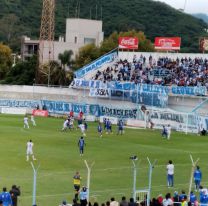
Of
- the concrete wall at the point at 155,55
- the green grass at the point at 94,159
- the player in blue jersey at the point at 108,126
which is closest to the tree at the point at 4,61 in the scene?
the concrete wall at the point at 155,55

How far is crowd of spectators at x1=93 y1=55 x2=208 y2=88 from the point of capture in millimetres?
74125

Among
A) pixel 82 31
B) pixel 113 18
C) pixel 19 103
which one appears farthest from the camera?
pixel 113 18

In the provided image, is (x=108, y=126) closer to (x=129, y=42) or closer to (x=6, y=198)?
(x=129, y=42)

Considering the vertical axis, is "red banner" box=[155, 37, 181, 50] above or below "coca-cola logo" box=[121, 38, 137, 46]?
below

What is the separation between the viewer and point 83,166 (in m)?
38.6

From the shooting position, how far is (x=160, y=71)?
3110 inches

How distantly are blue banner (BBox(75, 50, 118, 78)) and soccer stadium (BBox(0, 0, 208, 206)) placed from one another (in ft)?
0.46

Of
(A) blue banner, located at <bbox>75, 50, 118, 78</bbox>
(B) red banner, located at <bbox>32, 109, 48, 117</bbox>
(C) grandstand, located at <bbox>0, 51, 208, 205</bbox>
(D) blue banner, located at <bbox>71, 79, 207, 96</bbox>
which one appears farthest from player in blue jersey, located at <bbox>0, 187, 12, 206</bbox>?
(A) blue banner, located at <bbox>75, 50, 118, 78</bbox>

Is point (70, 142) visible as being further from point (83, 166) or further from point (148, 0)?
point (148, 0)

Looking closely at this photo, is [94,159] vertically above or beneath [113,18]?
beneath

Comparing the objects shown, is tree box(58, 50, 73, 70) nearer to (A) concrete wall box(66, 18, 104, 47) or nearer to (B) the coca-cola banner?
(A) concrete wall box(66, 18, 104, 47)

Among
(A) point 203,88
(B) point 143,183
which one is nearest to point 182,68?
(A) point 203,88

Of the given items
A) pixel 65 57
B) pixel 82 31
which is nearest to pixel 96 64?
pixel 65 57

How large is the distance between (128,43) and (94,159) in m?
48.9
